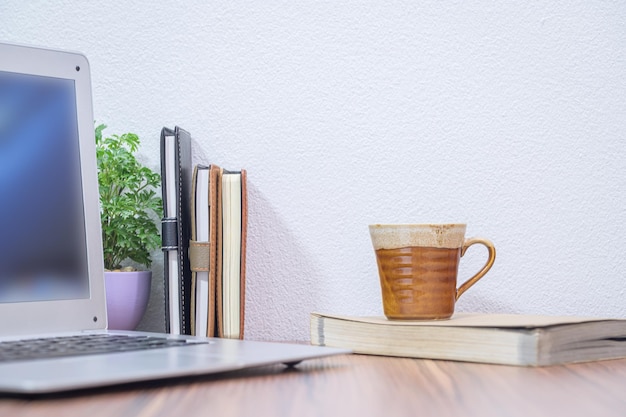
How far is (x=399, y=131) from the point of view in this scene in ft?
3.41

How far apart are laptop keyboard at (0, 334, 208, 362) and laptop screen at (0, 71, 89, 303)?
0.10 meters

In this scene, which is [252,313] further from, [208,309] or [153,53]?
[153,53]

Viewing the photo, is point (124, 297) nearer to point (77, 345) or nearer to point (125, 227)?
point (125, 227)

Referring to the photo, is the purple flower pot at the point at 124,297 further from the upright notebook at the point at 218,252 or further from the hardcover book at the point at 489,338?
the hardcover book at the point at 489,338

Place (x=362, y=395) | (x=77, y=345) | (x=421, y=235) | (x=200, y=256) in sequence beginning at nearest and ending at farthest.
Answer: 1. (x=362, y=395)
2. (x=77, y=345)
3. (x=421, y=235)
4. (x=200, y=256)

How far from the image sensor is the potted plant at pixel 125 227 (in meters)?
0.98

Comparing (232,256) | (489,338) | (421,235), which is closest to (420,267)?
(421,235)

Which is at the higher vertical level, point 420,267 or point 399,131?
point 399,131

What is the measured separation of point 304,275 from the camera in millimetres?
1051

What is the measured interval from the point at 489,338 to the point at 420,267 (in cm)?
14

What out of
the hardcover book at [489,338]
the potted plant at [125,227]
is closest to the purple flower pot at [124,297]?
the potted plant at [125,227]

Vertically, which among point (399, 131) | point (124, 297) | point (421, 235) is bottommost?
point (124, 297)

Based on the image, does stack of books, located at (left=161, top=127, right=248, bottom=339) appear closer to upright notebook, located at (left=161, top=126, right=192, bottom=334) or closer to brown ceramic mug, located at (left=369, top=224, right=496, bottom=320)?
upright notebook, located at (left=161, top=126, right=192, bottom=334)

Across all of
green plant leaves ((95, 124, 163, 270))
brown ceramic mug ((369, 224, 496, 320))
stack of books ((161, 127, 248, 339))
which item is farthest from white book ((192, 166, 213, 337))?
brown ceramic mug ((369, 224, 496, 320))
